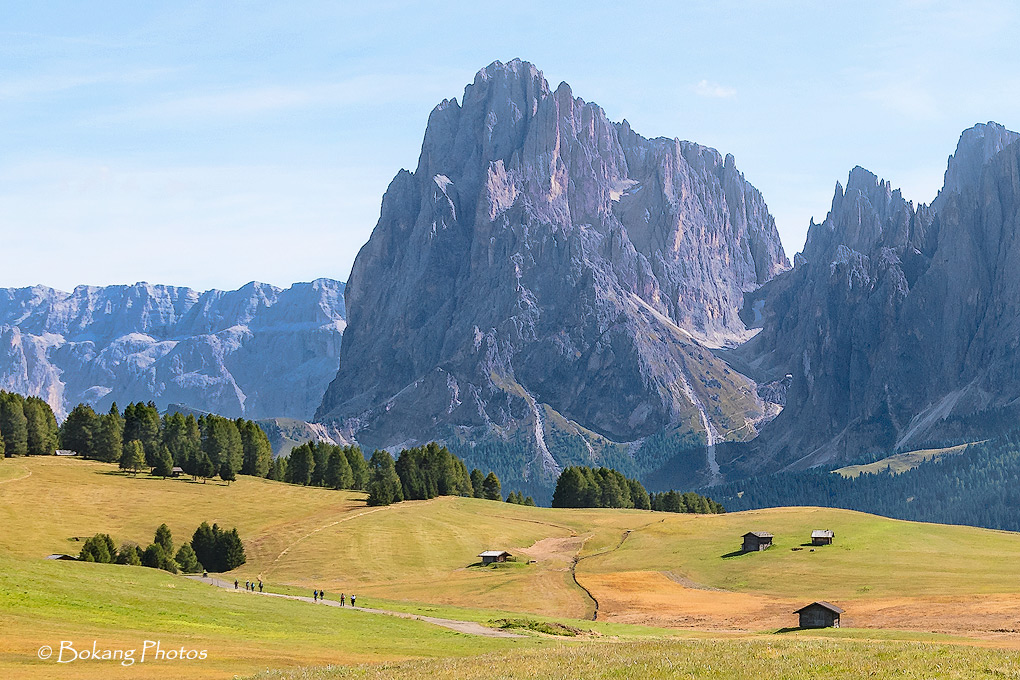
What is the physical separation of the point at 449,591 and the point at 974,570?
213ft

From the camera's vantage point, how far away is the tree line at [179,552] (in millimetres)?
111750


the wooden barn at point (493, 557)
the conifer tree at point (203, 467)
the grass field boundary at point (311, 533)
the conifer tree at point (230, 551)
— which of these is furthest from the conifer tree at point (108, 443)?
the wooden barn at point (493, 557)

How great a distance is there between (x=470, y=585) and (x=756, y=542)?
50.0 metres

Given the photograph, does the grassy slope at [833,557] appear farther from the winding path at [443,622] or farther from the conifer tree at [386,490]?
the winding path at [443,622]

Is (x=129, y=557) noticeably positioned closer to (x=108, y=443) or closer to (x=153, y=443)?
Result: (x=108, y=443)

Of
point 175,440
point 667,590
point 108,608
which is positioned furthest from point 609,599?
point 175,440

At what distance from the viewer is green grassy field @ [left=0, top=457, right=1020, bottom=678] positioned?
61156 mm

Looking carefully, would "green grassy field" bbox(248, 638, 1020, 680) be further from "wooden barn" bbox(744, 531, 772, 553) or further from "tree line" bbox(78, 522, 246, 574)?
"wooden barn" bbox(744, 531, 772, 553)

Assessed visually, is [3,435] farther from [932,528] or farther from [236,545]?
[932,528]

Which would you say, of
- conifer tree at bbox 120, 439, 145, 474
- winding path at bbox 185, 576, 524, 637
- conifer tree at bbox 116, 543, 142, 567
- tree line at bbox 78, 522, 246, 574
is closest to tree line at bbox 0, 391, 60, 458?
conifer tree at bbox 120, 439, 145, 474

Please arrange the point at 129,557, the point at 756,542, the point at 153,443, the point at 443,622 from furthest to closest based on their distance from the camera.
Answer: the point at 153,443 < the point at 756,542 < the point at 129,557 < the point at 443,622

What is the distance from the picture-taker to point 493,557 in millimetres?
148750

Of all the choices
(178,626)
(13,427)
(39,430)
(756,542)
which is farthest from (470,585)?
(39,430)

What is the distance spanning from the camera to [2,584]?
71188 mm
